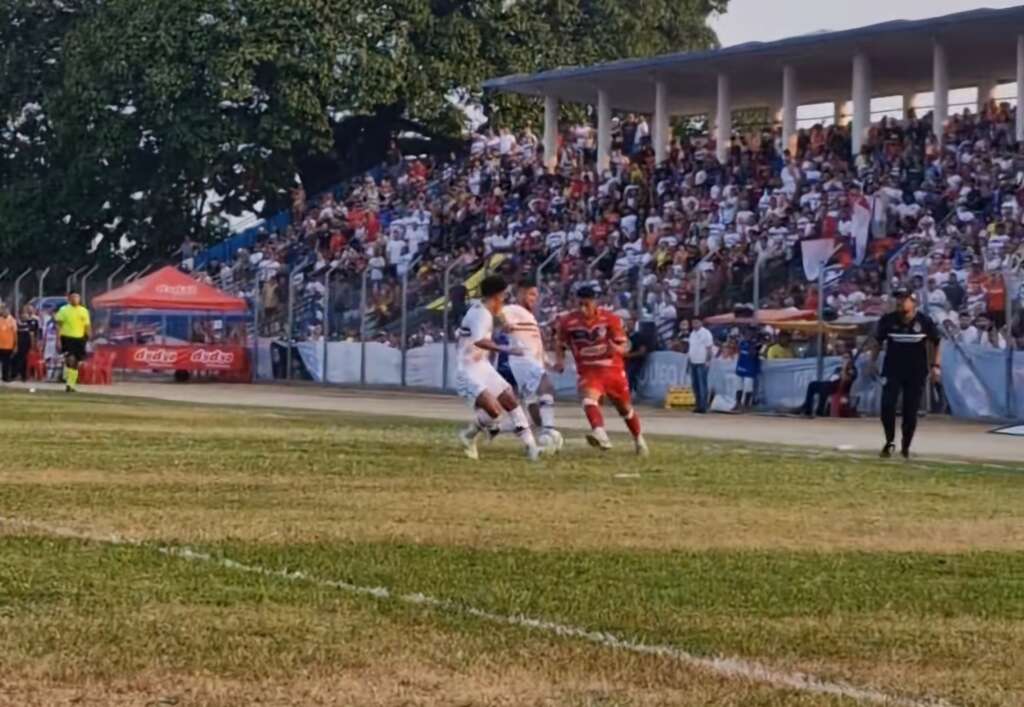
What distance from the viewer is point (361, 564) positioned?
1066cm

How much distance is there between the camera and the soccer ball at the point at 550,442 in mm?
20422

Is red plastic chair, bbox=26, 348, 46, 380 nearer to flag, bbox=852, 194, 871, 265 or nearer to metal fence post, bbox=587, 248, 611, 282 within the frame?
metal fence post, bbox=587, 248, 611, 282

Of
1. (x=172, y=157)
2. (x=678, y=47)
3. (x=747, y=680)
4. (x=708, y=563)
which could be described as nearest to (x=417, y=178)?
(x=172, y=157)

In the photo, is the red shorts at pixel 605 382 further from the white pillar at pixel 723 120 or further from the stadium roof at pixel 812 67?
the white pillar at pixel 723 120

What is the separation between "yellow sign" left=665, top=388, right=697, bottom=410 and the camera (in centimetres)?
3606

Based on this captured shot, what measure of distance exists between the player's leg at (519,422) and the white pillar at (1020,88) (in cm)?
1988

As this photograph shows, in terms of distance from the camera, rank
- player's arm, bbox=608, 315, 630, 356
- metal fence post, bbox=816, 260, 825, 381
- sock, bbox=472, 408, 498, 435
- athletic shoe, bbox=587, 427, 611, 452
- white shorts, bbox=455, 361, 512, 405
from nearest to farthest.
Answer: sock, bbox=472, 408, 498, 435
white shorts, bbox=455, 361, 512, 405
athletic shoe, bbox=587, 427, 611, 452
player's arm, bbox=608, 315, 630, 356
metal fence post, bbox=816, 260, 825, 381

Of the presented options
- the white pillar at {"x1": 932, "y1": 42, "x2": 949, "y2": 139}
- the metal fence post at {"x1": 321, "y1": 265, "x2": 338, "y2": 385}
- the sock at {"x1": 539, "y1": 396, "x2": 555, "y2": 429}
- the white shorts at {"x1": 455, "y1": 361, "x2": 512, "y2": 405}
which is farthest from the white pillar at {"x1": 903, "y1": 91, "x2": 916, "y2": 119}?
the white shorts at {"x1": 455, "y1": 361, "x2": 512, "y2": 405}

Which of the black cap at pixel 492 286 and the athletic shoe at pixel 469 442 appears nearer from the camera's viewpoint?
the athletic shoe at pixel 469 442

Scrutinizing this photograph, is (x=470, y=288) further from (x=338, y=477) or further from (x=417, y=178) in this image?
(x=338, y=477)

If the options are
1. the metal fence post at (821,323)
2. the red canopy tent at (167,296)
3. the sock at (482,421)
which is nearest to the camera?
the sock at (482,421)

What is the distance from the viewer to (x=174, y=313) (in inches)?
1897

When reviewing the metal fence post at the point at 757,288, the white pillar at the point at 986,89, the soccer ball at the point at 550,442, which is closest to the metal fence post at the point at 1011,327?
the metal fence post at the point at 757,288

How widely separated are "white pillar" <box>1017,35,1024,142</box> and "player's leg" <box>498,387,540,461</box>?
783 inches
